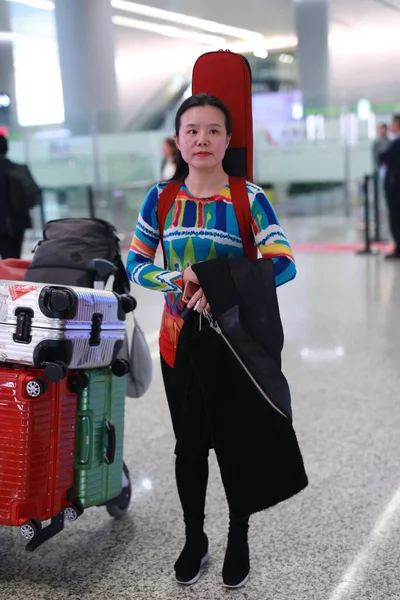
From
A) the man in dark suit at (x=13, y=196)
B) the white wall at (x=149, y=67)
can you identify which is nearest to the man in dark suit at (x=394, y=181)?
the man in dark suit at (x=13, y=196)

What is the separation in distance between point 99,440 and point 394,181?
22.9ft

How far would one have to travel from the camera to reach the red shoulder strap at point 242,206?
2.06 metres

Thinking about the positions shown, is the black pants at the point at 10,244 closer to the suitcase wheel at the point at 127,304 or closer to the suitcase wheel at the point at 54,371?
the suitcase wheel at the point at 127,304

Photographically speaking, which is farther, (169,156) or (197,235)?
(169,156)

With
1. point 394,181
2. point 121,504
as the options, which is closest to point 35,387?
point 121,504

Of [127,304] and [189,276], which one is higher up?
[189,276]

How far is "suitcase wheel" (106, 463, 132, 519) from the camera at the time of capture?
263cm

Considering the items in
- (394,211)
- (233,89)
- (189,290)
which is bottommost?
(394,211)

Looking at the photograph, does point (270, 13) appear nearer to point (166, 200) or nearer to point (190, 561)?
point (166, 200)

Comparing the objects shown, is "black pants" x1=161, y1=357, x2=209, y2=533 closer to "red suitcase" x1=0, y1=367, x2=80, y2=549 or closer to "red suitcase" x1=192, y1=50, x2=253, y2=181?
"red suitcase" x1=0, y1=367, x2=80, y2=549

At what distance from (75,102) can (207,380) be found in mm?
12177

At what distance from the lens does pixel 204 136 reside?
2.05 metres

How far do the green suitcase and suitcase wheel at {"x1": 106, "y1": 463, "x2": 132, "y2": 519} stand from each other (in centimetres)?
21

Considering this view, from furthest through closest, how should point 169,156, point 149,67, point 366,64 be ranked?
point 149,67 < point 366,64 < point 169,156
